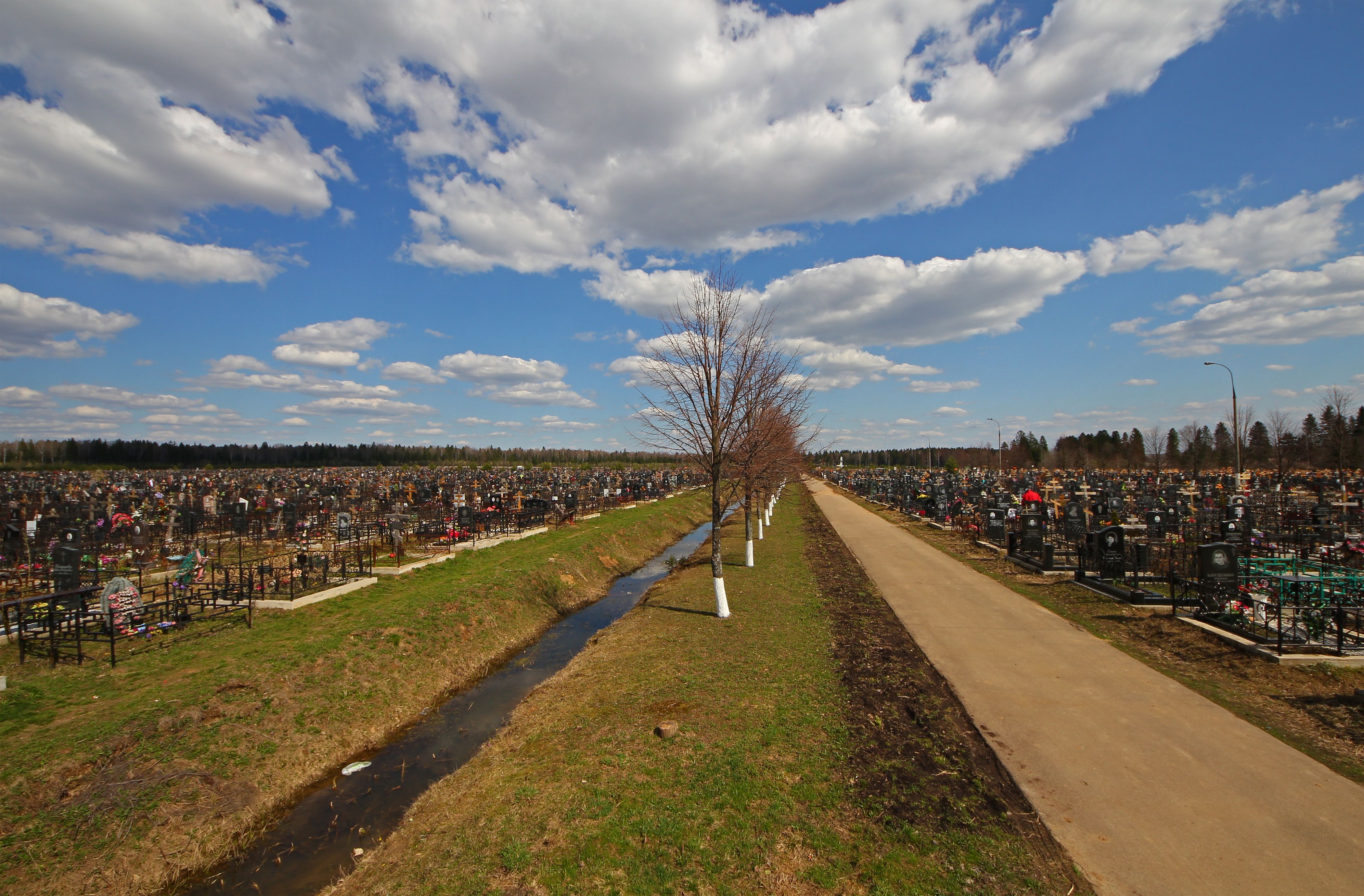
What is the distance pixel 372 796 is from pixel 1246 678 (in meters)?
14.0

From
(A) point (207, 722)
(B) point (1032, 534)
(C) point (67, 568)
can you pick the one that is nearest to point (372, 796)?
(A) point (207, 722)

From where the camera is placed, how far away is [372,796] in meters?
8.69

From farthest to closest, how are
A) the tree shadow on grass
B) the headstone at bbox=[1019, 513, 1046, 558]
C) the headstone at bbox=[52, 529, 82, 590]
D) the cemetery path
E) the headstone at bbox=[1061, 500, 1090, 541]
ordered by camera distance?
the headstone at bbox=[1061, 500, 1090, 541] → the headstone at bbox=[1019, 513, 1046, 558] → the tree shadow on grass → the headstone at bbox=[52, 529, 82, 590] → the cemetery path

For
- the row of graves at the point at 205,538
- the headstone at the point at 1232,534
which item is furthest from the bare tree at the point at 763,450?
the headstone at the point at 1232,534

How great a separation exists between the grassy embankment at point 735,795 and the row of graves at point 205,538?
27.4 ft

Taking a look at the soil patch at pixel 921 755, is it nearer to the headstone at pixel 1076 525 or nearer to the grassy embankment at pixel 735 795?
the grassy embankment at pixel 735 795

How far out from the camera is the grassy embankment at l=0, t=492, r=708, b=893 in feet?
22.1

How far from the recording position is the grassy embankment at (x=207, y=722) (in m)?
6.73

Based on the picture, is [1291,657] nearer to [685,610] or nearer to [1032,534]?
[1032,534]

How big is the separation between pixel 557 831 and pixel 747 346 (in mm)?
12141

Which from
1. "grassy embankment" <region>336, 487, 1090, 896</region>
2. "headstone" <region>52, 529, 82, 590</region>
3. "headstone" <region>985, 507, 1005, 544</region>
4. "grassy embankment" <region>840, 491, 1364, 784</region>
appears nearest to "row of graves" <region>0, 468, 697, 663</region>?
"headstone" <region>52, 529, 82, 590</region>

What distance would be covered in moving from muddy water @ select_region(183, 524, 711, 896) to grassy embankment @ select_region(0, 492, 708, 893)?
0.39 metres

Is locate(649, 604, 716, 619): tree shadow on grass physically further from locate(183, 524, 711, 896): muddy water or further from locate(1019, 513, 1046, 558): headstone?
locate(1019, 513, 1046, 558): headstone

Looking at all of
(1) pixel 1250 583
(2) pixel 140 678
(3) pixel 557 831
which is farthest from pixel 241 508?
(1) pixel 1250 583
